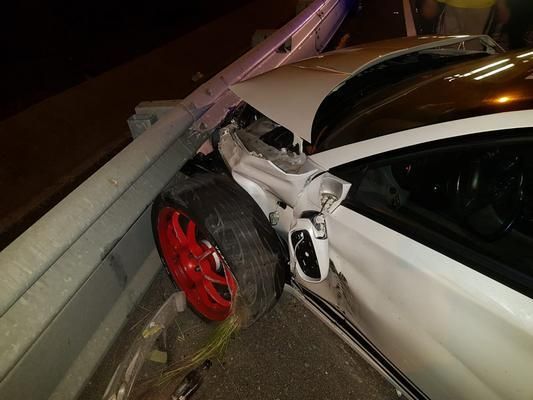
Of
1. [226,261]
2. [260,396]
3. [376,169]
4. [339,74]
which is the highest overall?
[339,74]

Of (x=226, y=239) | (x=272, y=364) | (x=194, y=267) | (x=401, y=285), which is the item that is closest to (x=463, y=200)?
(x=401, y=285)

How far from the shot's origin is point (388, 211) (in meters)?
1.33

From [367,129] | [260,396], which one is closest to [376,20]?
[367,129]

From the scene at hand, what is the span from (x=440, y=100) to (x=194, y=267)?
5.28ft

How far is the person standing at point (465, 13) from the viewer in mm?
3209

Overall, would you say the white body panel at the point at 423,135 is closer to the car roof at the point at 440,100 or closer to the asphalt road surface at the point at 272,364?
the car roof at the point at 440,100

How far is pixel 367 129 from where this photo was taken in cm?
144

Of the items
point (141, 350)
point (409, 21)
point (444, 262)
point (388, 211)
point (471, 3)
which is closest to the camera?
point (444, 262)

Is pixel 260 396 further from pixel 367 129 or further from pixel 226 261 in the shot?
pixel 367 129

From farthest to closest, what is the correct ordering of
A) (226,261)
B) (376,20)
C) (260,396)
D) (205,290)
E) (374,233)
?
(376,20) < (205,290) < (260,396) < (226,261) < (374,233)

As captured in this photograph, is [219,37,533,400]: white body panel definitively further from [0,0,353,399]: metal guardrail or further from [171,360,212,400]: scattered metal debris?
[171,360,212,400]: scattered metal debris

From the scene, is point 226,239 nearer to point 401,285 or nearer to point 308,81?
point 401,285

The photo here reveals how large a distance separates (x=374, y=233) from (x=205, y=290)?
1.26m

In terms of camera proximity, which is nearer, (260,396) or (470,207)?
(470,207)
